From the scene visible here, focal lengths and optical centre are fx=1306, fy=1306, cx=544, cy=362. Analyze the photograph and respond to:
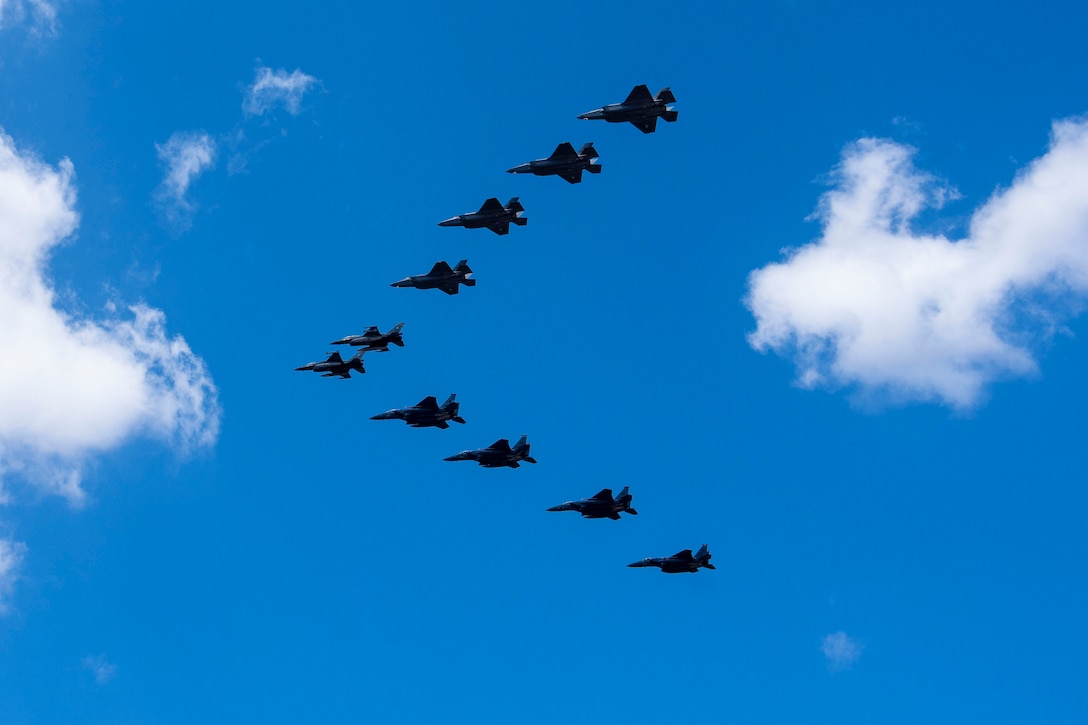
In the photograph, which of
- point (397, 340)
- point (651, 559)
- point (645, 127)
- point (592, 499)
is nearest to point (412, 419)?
point (397, 340)

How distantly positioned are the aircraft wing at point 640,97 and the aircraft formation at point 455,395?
8.35 ft

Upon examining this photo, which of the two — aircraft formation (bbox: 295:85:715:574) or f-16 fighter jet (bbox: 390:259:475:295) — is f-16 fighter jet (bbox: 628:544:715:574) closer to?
aircraft formation (bbox: 295:85:715:574)

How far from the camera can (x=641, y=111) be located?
5581 inches

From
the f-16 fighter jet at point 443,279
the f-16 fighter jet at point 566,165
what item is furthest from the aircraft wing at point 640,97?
the f-16 fighter jet at point 443,279

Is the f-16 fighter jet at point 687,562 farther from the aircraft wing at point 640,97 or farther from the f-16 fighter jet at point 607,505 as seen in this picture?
the aircraft wing at point 640,97

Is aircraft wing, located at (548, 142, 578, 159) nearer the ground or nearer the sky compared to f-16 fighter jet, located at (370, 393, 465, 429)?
nearer the sky

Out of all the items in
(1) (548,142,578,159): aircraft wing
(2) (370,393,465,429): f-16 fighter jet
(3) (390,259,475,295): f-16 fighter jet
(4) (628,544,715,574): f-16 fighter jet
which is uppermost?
(1) (548,142,578,159): aircraft wing

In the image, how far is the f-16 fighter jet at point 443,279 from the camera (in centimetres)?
15562

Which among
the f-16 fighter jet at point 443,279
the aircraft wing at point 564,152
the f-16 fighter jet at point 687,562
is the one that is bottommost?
the f-16 fighter jet at point 687,562

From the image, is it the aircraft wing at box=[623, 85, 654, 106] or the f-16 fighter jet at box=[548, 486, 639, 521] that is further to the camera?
the f-16 fighter jet at box=[548, 486, 639, 521]

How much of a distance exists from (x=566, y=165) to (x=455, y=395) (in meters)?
31.1

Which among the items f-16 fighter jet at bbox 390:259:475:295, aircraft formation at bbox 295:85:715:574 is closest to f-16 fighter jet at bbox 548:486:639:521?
aircraft formation at bbox 295:85:715:574

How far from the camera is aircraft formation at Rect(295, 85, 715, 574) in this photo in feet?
480

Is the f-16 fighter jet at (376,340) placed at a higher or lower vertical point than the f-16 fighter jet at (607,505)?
higher
